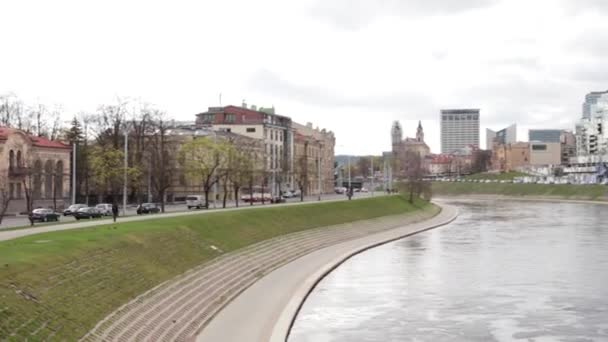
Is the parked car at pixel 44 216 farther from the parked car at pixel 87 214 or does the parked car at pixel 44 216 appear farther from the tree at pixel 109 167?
the tree at pixel 109 167

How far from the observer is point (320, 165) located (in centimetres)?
16612

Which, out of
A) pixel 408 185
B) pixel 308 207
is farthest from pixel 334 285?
pixel 408 185

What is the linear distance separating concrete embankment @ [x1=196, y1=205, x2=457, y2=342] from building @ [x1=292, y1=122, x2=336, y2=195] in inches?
3192

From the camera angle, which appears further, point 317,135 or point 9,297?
point 317,135

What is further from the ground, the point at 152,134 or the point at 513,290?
the point at 152,134

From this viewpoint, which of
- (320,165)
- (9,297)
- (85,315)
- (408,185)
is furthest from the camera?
(320,165)

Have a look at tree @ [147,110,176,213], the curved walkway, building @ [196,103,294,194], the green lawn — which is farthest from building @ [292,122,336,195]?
the green lawn

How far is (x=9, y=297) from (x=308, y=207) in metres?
53.2

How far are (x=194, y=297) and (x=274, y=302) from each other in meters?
4.03

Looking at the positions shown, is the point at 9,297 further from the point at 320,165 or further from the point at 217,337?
the point at 320,165

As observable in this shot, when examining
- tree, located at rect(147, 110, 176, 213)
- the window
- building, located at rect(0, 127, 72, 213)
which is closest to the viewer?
building, located at rect(0, 127, 72, 213)

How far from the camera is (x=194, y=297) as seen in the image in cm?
3175

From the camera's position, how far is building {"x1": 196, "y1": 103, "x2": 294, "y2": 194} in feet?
435

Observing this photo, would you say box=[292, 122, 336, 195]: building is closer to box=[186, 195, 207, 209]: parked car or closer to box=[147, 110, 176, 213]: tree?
box=[147, 110, 176, 213]: tree
